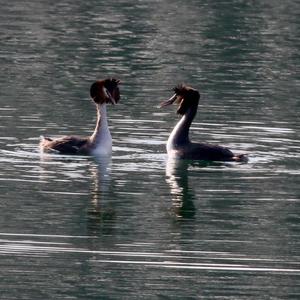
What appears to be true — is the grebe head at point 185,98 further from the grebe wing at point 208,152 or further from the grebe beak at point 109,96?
the grebe wing at point 208,152

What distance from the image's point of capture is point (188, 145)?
2088cm

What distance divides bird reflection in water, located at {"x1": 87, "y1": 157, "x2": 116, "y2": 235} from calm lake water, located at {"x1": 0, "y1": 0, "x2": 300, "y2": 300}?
0.02m

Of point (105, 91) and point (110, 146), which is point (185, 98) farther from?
point (110, 146)

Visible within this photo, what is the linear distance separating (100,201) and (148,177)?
1.50 meters

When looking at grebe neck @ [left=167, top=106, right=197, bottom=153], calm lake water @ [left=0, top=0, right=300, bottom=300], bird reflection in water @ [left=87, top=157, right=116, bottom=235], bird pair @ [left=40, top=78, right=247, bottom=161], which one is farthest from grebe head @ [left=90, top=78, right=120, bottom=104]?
bird reflection in water @ [left=87, top=157, right=116, bottom=235]

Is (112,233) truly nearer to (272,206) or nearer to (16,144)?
(272,206)

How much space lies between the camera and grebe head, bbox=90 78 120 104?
21.9m

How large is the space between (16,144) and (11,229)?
16.6 feet

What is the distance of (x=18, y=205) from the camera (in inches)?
690

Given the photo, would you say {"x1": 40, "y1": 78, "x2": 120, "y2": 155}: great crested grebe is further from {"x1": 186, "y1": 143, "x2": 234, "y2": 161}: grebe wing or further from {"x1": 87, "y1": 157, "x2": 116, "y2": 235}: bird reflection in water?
{"x1": 186, "y1": 143, "x2": 234, "y2": 161}: grebe wing

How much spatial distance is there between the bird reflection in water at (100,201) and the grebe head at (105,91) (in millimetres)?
1379

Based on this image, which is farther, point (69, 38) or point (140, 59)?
point (69, 38)

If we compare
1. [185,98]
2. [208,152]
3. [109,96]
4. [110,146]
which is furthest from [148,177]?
[185,98]

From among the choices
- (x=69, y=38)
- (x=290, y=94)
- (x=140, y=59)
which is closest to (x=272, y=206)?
(x=290, y=94)
